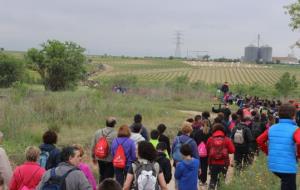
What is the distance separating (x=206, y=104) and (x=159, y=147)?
28125 millimetres

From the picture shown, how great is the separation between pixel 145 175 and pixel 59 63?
40982 mm

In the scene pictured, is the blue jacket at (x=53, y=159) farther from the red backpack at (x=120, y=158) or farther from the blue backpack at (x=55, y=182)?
the blue backpack at (x=55, y=182)

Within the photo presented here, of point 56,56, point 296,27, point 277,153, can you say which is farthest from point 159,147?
point 56,56

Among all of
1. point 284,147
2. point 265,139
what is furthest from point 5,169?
point 284,147

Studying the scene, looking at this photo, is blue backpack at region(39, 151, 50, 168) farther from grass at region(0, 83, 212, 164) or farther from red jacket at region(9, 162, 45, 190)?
grass at region(0, 83, 212, 164)

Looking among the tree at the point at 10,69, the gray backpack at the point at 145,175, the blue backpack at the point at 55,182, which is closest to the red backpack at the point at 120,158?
the gray backpack at the point at 145,175

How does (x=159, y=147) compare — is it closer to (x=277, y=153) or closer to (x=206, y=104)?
(x=277, y=153)

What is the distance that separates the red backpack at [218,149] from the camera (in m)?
10.1

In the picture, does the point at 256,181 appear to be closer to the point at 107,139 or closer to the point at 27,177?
the point at 107,139

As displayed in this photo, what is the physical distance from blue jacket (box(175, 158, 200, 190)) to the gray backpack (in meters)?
1.54

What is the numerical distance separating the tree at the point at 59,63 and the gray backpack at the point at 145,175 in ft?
131

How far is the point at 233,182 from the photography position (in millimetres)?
10375

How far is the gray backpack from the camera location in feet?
22.2

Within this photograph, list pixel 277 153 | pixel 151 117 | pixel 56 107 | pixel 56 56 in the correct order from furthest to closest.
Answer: pixel 56 56 < pixel 151 117 < pixel 56 107 < pixel 277 153
